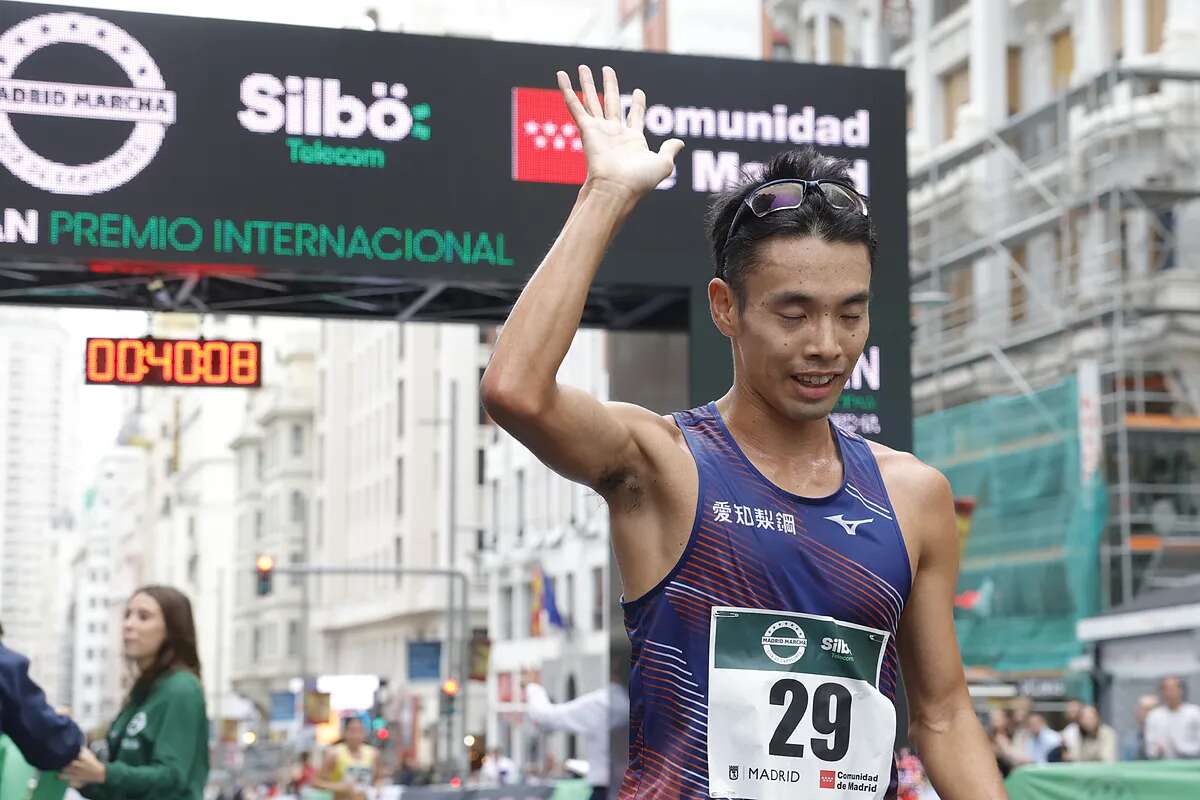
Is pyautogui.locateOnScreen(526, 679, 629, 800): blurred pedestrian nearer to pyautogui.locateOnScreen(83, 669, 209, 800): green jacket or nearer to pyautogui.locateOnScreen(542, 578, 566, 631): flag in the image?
pyautogui.locateOnScreen(83, 669, 209, 800): green jacket

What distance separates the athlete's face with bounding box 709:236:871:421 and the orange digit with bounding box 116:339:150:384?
9430 mm

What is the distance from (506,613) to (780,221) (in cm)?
5644

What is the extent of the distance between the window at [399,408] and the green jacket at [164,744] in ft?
220

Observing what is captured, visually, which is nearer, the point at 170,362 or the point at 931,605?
the point at 931,605

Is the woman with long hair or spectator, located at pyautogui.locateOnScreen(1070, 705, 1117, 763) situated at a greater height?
the woman with long hair

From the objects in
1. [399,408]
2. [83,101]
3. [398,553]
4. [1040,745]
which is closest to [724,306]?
[83,101]

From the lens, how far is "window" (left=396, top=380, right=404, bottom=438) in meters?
73.6

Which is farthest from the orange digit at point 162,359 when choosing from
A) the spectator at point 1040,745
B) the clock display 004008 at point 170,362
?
the spectator at point 1040,745

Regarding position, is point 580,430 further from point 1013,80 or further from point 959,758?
point 1013,80

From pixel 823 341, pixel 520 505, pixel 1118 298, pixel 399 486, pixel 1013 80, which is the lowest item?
pixel 823 341

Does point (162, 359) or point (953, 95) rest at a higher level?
point (953, 95)

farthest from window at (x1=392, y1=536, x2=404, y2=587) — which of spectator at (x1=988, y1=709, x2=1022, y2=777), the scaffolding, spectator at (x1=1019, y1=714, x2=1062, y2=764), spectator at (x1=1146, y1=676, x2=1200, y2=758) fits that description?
spectator at (x1=1146, y1=676, x2=1200, y2=758)

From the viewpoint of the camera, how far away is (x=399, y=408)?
73.9 m

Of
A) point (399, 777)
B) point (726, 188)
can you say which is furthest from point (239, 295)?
point (399, 777)
